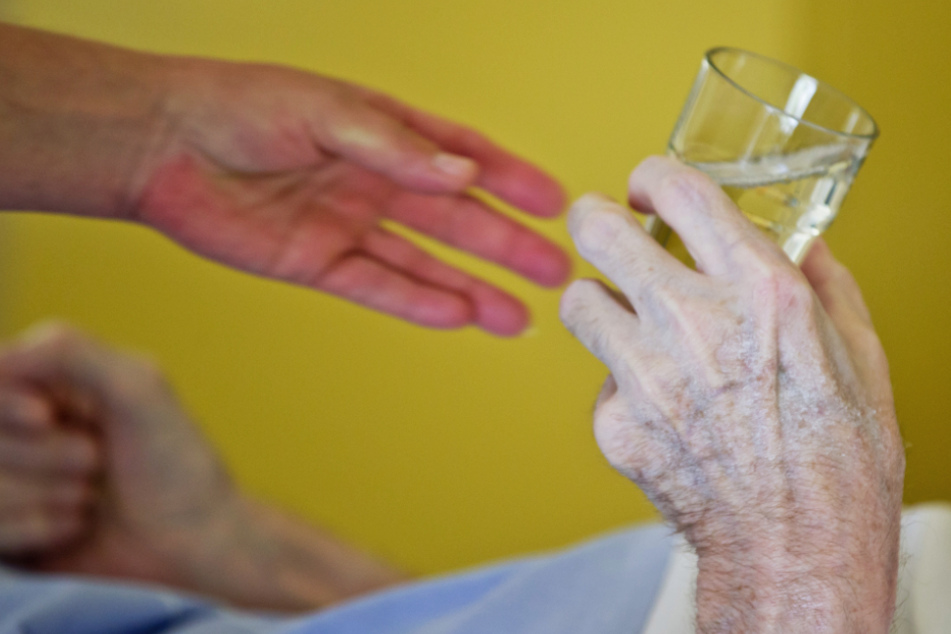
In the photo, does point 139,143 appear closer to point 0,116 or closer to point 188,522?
point 0,116

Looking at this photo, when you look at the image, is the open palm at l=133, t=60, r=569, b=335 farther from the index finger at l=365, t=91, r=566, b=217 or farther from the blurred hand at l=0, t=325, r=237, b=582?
the blurred hand at l=0, t=325, r=237, b=582

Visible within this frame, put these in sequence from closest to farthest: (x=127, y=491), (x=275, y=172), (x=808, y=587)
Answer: (x=808, y=587) < (x=275, y=172) < (x=127, y=491)

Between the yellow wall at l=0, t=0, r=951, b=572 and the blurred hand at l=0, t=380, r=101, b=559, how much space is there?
436 millimetres

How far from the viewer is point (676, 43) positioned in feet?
3.90

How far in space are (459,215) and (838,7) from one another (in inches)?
22.4

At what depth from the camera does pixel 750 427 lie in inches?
18.4

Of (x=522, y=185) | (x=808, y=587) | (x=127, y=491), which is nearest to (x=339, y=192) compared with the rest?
(x=522, y=185)

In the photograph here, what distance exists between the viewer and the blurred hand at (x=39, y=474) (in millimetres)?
1043

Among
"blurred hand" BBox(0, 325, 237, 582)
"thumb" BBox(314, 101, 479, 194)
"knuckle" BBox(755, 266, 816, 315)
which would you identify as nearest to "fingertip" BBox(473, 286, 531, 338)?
"thumb" BBox(314, 101, 479, 194)

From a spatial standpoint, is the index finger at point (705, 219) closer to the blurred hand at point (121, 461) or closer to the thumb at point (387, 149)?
the thumb at point (387, 149)

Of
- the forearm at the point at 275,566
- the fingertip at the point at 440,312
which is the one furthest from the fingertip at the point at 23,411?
the fingertip at the point at 440,312

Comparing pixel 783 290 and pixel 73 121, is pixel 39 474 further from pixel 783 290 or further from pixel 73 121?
pixel 783 290

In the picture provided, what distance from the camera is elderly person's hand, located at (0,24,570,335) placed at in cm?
62

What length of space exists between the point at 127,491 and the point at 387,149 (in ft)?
2.43
